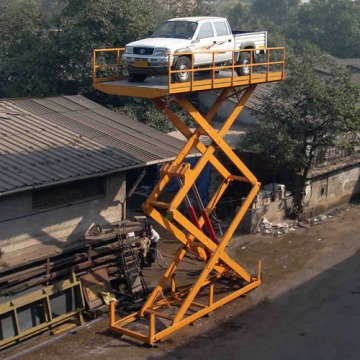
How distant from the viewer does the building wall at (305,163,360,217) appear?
2303 centimetres

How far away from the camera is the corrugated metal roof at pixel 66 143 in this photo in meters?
14.7

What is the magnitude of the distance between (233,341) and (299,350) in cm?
135

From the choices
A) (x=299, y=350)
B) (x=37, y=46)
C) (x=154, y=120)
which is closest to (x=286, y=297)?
(x=299, y=350)

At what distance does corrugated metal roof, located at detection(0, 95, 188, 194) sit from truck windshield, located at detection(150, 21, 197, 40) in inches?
121

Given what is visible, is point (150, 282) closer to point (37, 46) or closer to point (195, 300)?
point (195, 300)

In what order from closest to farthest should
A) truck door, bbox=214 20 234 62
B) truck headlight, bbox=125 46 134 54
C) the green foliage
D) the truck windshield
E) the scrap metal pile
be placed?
the scrap metal pile, truck headlight, bbox=125 46 134 54, the truck windshield, truck door, bbox=214 20 234 62, the green foliage

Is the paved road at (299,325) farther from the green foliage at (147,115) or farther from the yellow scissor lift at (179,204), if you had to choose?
the green foliage at (147,115)

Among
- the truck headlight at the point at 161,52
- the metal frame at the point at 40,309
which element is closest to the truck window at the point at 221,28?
the truck headlight at the point at 161,52

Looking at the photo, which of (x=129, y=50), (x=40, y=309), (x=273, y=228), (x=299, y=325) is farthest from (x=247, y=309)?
(x=129, y=50)

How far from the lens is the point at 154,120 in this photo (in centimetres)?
2603

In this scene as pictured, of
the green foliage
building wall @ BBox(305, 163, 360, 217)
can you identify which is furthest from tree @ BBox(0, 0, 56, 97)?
building wall @ BBox(305, 163, 360, 217)

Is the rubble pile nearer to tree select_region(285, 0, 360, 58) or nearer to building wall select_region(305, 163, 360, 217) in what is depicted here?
building wall select_region(305, 163, 360, 217)

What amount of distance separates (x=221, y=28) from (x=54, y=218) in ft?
19.7

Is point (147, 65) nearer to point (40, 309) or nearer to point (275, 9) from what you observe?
point (40, 309)
